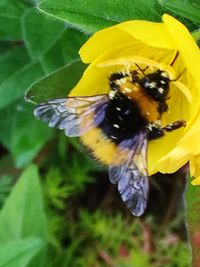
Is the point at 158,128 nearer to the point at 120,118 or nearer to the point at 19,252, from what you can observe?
the point at 120,118

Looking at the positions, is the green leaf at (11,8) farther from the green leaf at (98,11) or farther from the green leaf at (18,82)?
the green leaf at (98,11)

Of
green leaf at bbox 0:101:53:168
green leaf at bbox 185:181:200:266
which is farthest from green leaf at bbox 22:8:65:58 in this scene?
green leaf at bbox 185:181:200:266

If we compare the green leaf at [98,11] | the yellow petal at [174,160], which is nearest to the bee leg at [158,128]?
the yellow petal at [174,160]

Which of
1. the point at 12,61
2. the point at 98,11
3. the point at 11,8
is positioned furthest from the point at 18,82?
the point at 98,11

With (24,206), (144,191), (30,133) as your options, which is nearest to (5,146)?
(30,133)

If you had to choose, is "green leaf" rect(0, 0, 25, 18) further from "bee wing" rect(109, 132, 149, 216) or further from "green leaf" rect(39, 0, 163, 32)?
"bee wing" rect(109, 132, 149, 216)
